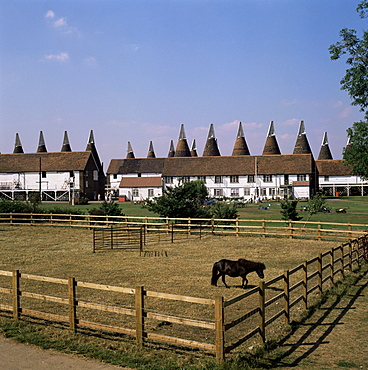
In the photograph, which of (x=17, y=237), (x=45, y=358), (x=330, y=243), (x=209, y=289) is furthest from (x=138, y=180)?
(x=45, y=358)

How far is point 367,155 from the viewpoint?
984 inches

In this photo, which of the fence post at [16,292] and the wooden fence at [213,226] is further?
the wooden fence at [213,226]

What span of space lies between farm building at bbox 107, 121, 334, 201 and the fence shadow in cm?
5583

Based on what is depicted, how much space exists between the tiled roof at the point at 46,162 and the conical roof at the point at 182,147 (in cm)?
2232

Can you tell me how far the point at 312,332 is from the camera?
866 cm

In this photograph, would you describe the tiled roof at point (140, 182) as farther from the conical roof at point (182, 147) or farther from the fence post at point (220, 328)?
the fence post at point (220, 328)

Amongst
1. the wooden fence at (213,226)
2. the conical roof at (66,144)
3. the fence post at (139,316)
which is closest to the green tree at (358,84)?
the wooden fence at (213,226)

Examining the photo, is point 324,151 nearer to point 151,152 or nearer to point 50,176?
point 151,152

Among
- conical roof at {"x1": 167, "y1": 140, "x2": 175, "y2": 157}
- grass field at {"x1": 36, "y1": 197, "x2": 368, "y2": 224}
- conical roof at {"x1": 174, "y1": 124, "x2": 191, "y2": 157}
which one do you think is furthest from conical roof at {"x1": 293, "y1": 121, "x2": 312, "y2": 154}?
grass field at {"x1": 36, "y1": 197, "x2": 368, "y2": 224}

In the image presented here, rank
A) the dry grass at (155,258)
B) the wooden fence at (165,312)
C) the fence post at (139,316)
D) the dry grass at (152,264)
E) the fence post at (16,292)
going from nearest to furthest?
1. the wooden fence at (165,312)
2. the fence post at (139,316)
3. the fence post at (16,292)
4. the dry grass at (152,264)
5. the dry grass at (155,258)

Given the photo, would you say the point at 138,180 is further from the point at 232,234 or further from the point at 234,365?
the point at 234,365

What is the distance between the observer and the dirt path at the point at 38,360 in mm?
6688

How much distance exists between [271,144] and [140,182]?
1063 inches

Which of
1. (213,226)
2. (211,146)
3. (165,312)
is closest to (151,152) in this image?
(211,146)
